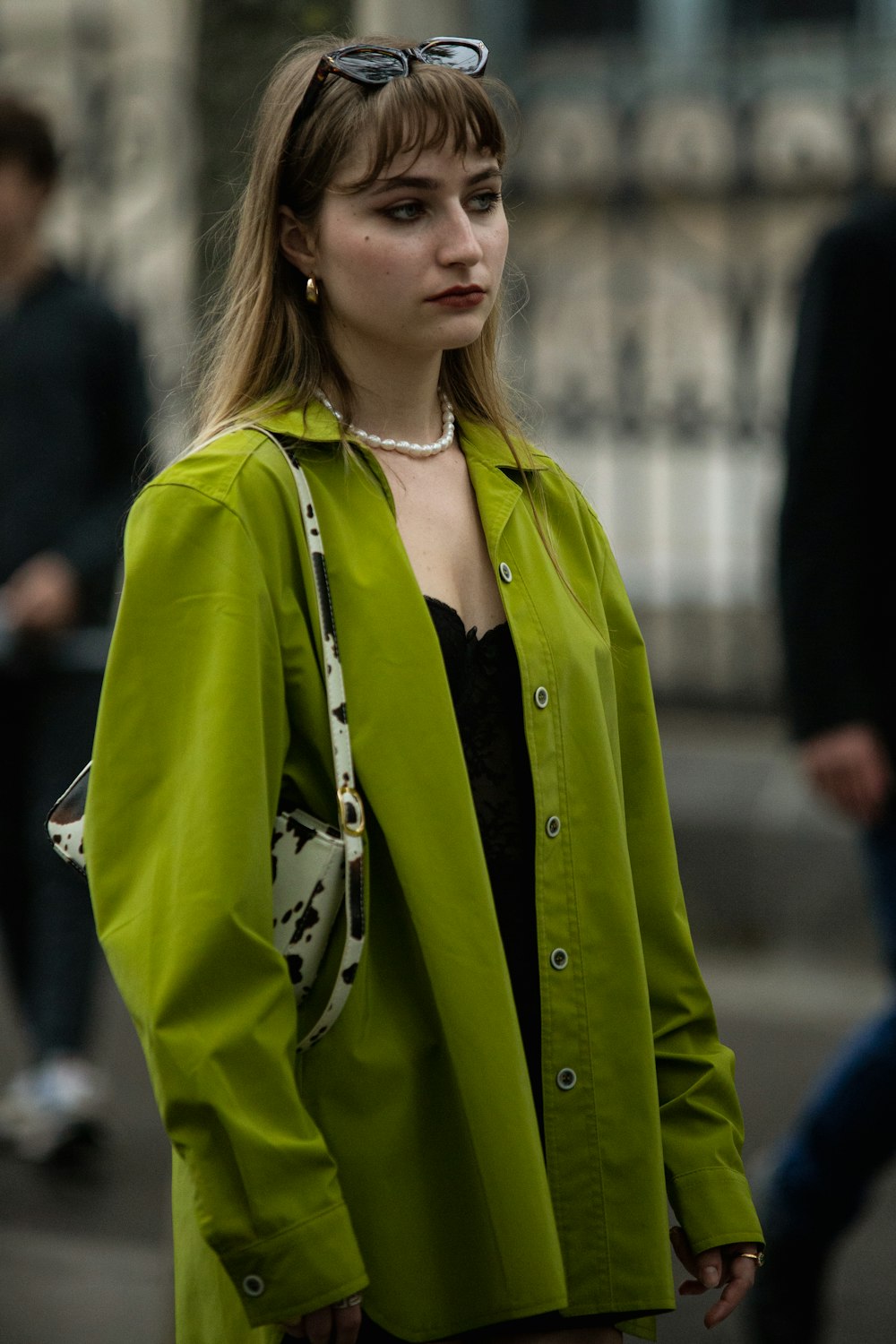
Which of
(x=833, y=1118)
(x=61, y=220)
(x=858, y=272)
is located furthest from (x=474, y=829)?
(x=61, y=220)

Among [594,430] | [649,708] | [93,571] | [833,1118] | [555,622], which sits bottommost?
[594,430]

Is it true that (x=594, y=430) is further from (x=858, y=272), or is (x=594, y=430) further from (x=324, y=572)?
(x=324, y=572)

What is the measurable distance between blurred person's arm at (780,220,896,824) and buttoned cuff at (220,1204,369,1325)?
186 centimetres

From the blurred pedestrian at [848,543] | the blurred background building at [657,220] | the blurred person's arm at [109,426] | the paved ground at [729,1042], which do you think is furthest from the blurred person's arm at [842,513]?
the blurred background building at [657,220]

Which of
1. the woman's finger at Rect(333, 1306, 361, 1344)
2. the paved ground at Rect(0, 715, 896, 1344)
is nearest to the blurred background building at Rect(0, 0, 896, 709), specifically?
the paved ground at Rect(0, 715, 896, 1344)

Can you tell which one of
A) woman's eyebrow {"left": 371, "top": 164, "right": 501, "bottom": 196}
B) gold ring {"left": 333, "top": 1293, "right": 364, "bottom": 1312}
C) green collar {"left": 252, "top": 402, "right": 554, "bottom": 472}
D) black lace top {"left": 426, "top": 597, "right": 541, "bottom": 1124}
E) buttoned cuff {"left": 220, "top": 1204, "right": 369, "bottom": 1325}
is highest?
woman's eyebrow {"left": 371, "top": 164, "right": 501, "bottom": 196}

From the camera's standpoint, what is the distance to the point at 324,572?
191cm

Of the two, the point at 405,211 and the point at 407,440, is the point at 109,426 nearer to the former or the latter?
the point at 407,440

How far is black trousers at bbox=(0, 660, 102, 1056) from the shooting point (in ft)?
14.9

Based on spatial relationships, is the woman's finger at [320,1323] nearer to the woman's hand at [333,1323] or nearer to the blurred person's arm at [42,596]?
the woman's hand at [333,1323]

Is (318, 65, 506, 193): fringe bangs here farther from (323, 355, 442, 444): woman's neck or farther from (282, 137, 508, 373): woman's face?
(323, 355, 442, 444): woman's neck

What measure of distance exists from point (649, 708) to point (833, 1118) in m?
1.33

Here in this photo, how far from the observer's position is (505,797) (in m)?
2.03

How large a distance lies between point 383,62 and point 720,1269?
1264mm
